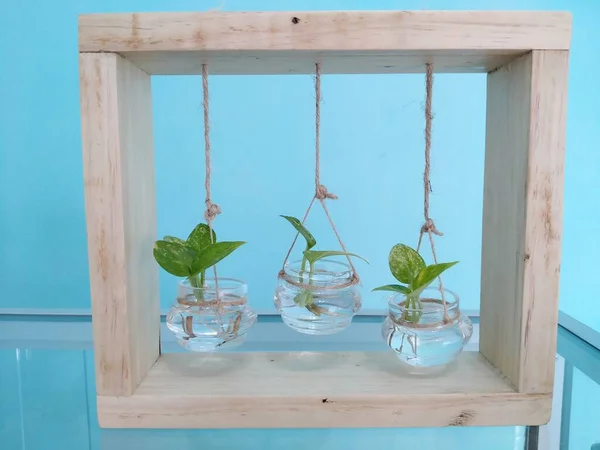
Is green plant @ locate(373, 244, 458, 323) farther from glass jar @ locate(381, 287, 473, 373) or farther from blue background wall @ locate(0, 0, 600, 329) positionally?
blue background wall @ locate(0, 0, 600, 329)

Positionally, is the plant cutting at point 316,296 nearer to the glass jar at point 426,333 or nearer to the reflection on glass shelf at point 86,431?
the glass jar at point 426,333

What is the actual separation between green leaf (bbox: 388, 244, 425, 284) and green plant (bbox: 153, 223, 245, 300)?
16 cm

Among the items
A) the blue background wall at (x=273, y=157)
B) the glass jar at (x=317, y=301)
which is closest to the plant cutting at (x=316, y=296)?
the glass jar at (x=317, y=301)

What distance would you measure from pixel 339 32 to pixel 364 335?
526 millimetres

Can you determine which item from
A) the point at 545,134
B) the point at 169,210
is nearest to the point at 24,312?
the point at 169,210

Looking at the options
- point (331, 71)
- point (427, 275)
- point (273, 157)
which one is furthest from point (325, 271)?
point (273, 157)

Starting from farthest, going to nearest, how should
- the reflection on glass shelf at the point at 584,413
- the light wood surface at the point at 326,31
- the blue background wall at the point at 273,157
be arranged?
1. the blue background wall at the point at 273,157
2. the reflection on glass shelf at the point at 584,413
3. the light wood surface at the point at 326,31

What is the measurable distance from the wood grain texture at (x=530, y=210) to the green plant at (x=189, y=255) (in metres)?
0.28

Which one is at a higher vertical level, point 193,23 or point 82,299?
point 193,23

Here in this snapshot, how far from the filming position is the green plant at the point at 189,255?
0.46 m

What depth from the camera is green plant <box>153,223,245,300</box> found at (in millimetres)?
464

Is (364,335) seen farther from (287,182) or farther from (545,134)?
(545,134)

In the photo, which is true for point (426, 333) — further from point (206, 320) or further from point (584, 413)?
point (584, 413)

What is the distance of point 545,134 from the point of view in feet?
1.44
